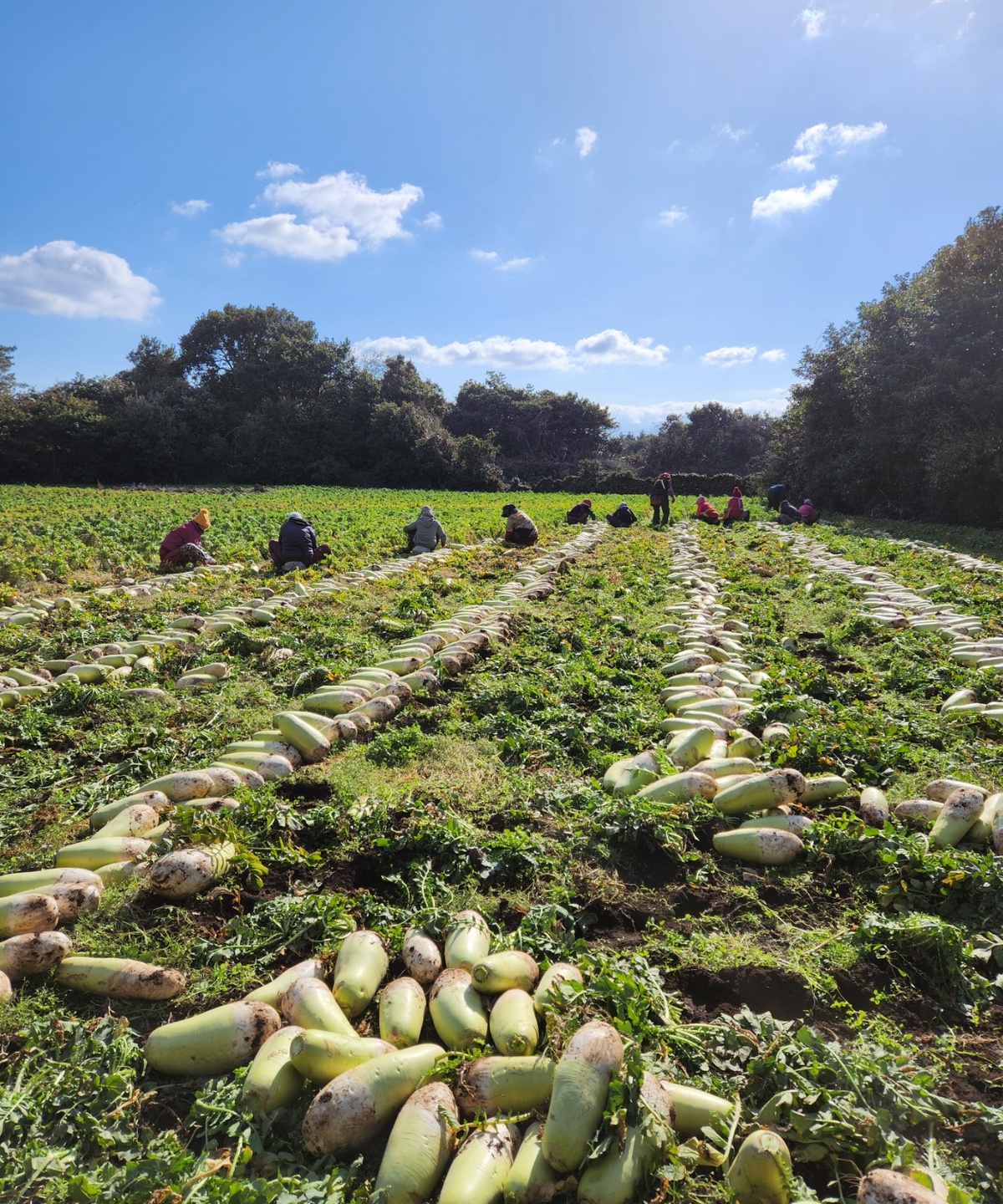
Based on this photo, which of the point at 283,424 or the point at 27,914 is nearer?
the point at 27,914

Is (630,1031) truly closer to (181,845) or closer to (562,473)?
(181,845)

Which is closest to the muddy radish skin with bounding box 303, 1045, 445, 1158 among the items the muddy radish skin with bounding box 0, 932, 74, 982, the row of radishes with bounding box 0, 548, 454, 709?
the muddy radish skin with bounding box 0, 932, 74, 982

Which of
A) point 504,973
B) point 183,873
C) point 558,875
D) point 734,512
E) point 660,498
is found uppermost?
point 660,498

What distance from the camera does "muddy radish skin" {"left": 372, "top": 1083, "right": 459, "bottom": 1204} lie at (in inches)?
85.5

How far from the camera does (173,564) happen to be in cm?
1351

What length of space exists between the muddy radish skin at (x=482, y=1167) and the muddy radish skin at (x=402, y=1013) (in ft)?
1.65

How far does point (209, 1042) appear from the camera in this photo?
2.69 meters

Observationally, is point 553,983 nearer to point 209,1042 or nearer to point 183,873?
A: point 209,1042

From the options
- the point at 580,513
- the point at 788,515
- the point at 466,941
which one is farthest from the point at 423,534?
the point at 788,515

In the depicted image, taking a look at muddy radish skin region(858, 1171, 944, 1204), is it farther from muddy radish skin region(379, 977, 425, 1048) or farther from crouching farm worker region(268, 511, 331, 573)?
crouching farm worker region(268, 511, 331, 573)

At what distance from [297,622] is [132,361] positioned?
236 feet

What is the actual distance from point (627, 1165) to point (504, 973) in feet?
3.05

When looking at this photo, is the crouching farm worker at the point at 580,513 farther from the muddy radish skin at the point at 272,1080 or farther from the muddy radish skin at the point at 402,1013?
the muddy radish skin at the point at 272,1080

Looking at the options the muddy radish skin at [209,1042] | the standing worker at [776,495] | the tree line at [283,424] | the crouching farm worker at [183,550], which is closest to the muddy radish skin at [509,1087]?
the muddy radish skin at [209,1042]
